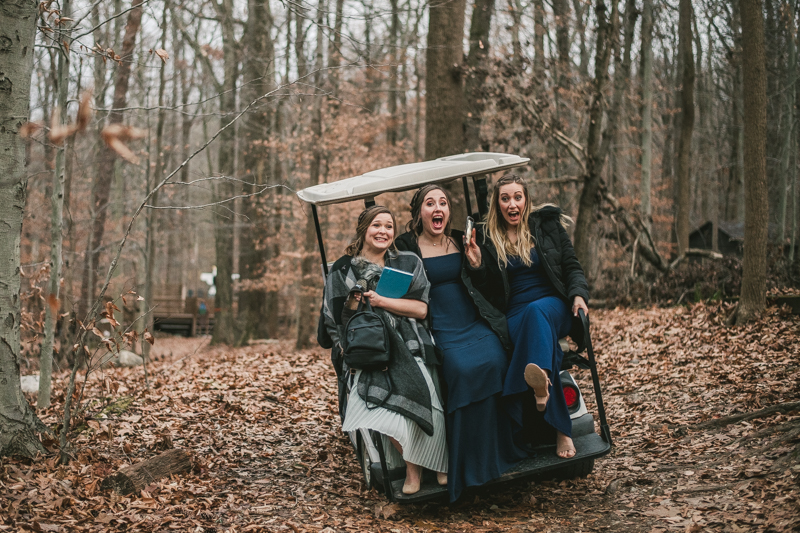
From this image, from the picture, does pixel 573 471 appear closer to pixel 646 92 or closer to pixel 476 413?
pixel 476 413

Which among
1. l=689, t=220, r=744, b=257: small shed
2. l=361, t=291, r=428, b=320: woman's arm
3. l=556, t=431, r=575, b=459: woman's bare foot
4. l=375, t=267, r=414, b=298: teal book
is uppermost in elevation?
l=689, t=220, r=744, b=257: small shed

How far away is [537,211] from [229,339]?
13146 mm

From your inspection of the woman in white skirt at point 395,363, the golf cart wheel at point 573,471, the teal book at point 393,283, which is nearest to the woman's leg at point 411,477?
the woman in white skirt at point 395,363

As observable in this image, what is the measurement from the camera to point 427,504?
4.42 m

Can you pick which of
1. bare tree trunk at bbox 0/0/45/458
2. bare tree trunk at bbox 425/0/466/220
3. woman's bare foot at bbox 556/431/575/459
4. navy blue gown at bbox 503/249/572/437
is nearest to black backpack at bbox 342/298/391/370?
navy blue gown at bbox 503/249/572/437

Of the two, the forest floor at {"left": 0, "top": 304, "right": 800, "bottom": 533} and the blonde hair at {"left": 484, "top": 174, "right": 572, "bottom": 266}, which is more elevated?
the blonde hair at {"left": 484, "top": 174, "right": 572, "bottom": 266}

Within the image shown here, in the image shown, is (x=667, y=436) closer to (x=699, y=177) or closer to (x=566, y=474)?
(x=566, y=474)

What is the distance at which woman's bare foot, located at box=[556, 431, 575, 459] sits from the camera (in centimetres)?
417

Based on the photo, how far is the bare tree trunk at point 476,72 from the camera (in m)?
10.5

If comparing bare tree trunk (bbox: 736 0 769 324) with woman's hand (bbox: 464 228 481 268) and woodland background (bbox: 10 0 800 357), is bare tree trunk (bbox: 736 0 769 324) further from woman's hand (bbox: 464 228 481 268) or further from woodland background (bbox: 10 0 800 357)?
woman's hand (bbox: 464 228 481 268)

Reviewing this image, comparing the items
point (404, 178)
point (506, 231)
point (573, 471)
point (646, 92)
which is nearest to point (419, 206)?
point (404, 178)

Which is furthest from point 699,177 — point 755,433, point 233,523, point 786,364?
point 233,523

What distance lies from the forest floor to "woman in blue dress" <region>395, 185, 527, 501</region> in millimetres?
386

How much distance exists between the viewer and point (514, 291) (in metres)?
4.64
